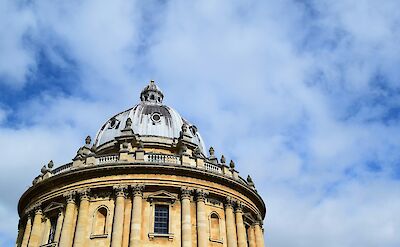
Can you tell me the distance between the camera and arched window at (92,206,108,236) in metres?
29.0

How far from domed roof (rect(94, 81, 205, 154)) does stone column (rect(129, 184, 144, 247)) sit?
31.1 feet

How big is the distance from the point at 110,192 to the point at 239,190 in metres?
10.1

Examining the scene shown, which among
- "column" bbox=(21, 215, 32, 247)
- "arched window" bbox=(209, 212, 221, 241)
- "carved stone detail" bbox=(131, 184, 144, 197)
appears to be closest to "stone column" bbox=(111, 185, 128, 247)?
"carved stone detail" bbox=(131, 184, 144, 197)

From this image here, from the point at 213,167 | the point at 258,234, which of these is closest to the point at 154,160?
the point at 213,167

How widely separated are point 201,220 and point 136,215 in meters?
4.54

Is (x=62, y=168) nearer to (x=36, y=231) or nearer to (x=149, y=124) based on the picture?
(x=36, y=231)

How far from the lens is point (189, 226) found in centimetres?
2895

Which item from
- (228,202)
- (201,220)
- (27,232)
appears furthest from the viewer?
(27,232)

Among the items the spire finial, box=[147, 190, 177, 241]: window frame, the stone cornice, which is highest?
the spire finial

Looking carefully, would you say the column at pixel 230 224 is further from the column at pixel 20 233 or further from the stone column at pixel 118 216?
the column at pixel 20 233

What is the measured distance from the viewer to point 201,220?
29.5 m

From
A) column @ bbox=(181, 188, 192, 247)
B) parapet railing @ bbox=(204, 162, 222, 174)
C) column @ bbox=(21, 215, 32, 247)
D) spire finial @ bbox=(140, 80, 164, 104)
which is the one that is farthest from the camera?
spire finial @ bbox=(140, 80, 164, 104)

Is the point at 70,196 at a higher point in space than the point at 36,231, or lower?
higher

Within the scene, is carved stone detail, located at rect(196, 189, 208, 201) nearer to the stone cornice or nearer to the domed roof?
the stone cornice
